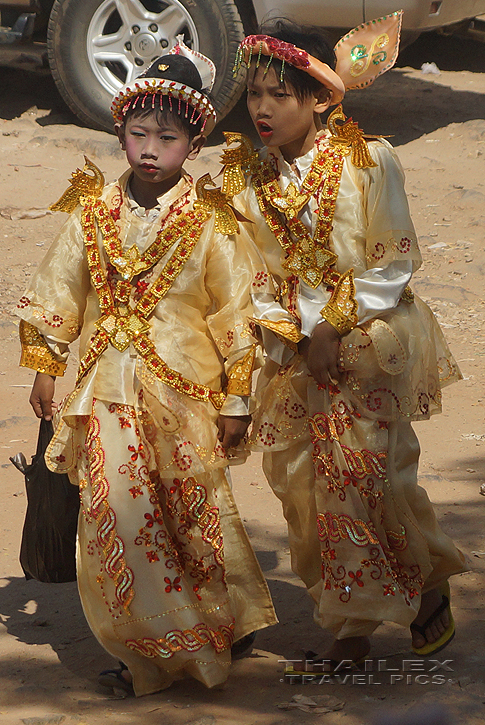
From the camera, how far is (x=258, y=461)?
4.80 m

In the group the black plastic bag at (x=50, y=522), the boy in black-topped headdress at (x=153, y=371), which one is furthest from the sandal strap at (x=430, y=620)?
the black plastic bag at (x=50, y=522)

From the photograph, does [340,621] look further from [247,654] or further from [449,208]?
[449,208]

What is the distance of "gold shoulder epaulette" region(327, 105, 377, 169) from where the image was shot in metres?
2.80

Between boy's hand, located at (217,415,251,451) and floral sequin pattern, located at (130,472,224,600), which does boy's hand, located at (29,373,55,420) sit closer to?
floral sequin pattern, located at (130,472,224,600)

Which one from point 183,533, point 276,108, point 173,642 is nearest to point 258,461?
point 183,533

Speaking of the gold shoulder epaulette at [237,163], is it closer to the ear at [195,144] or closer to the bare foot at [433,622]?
the ear at [195,144]

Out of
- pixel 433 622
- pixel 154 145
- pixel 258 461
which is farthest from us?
pixel 258 461

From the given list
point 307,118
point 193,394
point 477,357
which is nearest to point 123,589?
point 193,394

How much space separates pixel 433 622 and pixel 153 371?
1304 mm

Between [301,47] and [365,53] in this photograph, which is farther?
[365,53]

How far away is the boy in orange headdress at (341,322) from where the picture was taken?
9.09ft

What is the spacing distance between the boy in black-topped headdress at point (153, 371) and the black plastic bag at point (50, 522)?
0.29 metres

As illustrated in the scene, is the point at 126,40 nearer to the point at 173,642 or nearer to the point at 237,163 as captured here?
the point at 237,163

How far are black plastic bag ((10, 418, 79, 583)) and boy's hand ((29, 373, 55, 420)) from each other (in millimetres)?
245
